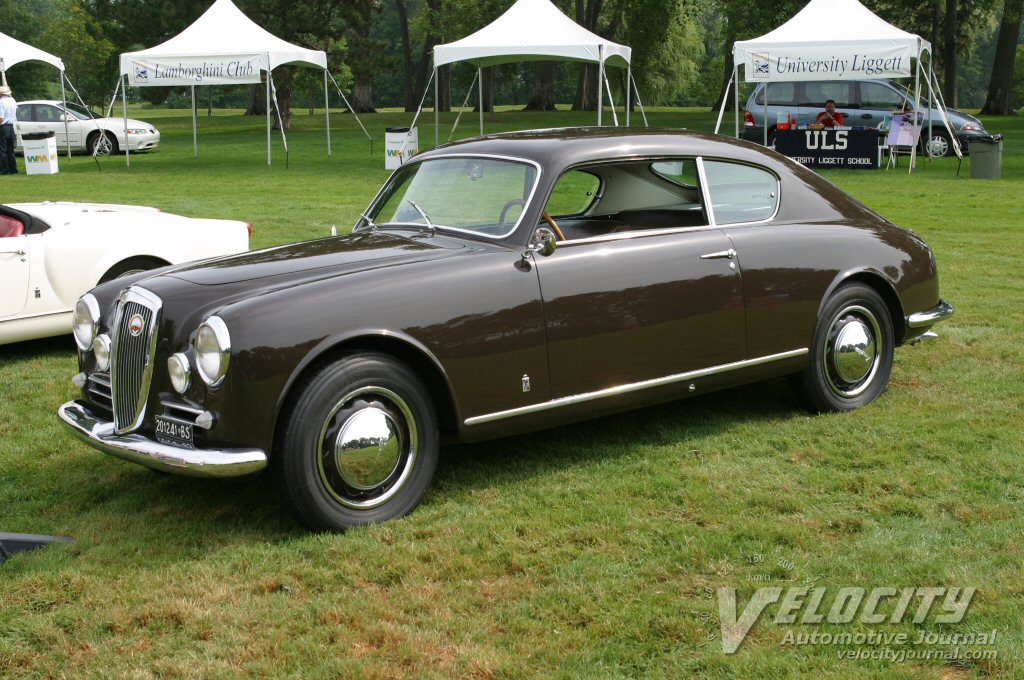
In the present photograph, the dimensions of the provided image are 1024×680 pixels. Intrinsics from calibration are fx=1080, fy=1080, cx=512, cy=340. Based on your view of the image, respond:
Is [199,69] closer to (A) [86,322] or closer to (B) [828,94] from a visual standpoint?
(B) [828,94]

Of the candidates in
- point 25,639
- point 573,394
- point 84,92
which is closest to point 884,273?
point 573,394

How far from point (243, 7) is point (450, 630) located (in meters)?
37.7

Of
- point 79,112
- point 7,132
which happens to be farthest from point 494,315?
point 79,112

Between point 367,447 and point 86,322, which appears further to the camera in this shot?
point 86,322

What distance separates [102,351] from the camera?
187 inches

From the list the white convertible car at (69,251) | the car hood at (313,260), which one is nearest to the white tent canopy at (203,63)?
the white convertible car at (69,251)

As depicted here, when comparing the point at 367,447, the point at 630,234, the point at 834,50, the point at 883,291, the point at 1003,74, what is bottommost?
the point at 367,447

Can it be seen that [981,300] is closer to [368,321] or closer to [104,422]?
[368,321]

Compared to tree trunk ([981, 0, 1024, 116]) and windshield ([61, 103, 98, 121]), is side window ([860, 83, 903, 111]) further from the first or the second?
windshield ([61, 103, 98, 121])

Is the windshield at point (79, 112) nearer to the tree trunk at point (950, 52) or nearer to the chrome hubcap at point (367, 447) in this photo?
the chrome hubcap at point (367, 447)

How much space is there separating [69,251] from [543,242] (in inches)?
156

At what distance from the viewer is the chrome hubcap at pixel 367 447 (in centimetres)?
424

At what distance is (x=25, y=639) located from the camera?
3.54 meters

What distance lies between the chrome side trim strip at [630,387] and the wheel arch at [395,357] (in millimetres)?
130
